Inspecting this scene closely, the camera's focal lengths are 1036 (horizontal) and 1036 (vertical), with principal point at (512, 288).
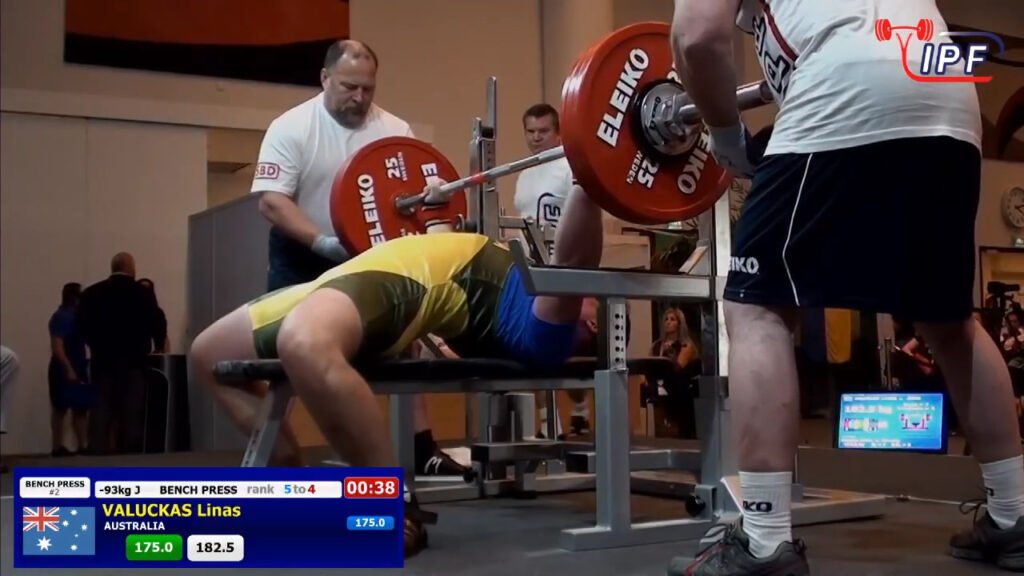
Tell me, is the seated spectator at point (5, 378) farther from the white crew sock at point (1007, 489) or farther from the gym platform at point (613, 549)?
the white crew sock at point (1007, 489)

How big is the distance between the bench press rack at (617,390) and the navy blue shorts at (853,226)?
470 millimetres

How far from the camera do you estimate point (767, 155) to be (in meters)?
1.34

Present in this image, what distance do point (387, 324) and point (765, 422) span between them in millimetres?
745

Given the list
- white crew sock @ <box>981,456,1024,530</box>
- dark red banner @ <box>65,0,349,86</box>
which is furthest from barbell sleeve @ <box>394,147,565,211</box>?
dark red banner @ <box>65,0,349,86</box>

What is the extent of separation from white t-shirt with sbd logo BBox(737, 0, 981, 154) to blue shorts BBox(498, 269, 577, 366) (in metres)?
0.72

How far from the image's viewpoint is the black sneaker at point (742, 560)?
1.27 meters

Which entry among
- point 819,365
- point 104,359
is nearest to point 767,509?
point 819,365

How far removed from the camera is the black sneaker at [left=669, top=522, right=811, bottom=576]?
1.27 m

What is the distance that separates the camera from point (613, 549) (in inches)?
67.9

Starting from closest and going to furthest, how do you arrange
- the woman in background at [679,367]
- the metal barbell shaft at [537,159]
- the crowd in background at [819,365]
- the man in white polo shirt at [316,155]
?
the metal barbell shaft at [537,159]
the man in white polo shirt at [316,155]
the crowd in background at [819,365]
the woman in background at [679,367]

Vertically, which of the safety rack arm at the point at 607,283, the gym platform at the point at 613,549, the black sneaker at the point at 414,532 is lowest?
the gym platform at the point at 613,549

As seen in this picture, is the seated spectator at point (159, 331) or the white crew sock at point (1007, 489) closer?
the white crew sock at point (1007, 489)

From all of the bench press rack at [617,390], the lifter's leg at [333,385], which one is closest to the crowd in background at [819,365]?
the bench press rack at [617,390]

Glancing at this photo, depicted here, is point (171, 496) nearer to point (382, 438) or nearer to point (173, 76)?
point (382, 438)
